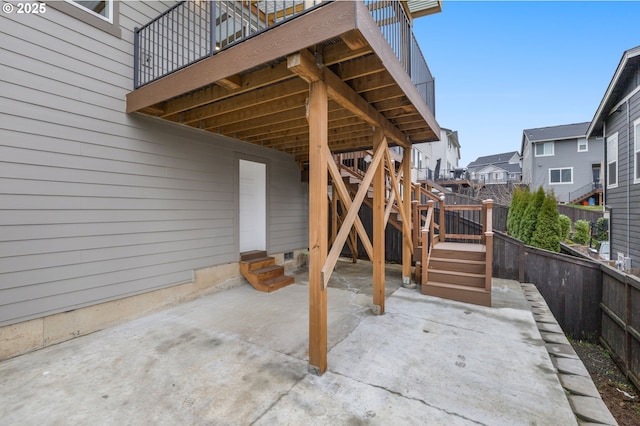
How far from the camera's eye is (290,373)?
98.2 inches

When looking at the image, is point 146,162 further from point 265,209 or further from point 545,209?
point 545,209

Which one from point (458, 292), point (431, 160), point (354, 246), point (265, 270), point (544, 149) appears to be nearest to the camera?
point (458, 292)

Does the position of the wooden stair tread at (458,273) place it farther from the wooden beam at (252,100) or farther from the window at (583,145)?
the window at (583,145)

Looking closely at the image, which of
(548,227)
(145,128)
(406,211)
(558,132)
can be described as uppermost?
(558,132)

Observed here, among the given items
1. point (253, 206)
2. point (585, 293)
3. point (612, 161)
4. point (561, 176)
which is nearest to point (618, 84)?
point (612, 161)

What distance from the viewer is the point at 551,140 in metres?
19.5

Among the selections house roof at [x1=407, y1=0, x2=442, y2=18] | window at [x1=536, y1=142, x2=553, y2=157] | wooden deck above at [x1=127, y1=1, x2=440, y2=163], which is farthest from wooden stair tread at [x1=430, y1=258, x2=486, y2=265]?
window at [x1=536, y1=142, x2=553, y2=157]

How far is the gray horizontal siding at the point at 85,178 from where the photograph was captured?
288cm

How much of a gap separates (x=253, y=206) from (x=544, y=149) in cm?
2349

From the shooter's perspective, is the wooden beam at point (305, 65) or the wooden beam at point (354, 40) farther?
the wooden beam at point (305, 65)

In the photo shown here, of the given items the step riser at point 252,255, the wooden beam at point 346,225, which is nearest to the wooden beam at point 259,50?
the wooden beam at point 346,225

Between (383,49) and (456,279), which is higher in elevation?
(383,49)

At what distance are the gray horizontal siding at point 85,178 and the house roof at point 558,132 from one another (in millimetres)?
24177

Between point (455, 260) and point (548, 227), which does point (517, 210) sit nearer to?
point (548, 227)
